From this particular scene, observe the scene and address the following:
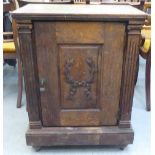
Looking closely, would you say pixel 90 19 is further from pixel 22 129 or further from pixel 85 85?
pixel 22 129

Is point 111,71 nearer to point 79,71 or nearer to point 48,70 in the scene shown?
point 79,71

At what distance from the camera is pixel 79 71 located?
3.83 feet

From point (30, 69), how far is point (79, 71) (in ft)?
0.79

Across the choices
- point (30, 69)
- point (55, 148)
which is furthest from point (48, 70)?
point (55, 148)

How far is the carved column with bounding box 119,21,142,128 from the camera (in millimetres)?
1086

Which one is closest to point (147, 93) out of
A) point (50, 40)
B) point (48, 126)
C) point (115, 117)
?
point (115, 117)

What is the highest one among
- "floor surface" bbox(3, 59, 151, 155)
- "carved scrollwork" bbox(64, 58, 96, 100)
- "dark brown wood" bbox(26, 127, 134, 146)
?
"carved scrollwork" bbox(64, 58, 96, 100)

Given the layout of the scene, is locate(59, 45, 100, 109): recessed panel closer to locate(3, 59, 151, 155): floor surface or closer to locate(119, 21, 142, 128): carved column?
locate(119, 21, 142, 128): carved column

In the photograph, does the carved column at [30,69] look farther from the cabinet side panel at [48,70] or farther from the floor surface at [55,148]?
the floor surface at [55,148]

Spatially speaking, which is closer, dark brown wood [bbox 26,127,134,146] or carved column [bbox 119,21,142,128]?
carved column [bbox 119,21,142,128]

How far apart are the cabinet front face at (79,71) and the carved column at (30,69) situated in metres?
0.03

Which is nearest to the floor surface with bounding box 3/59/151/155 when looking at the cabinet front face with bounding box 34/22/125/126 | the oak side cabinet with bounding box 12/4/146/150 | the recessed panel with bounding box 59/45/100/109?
the oak side cabinet with bounding box 12/4/146/150

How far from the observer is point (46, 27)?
108cm

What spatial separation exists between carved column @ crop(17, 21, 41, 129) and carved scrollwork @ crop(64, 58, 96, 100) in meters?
0.16
